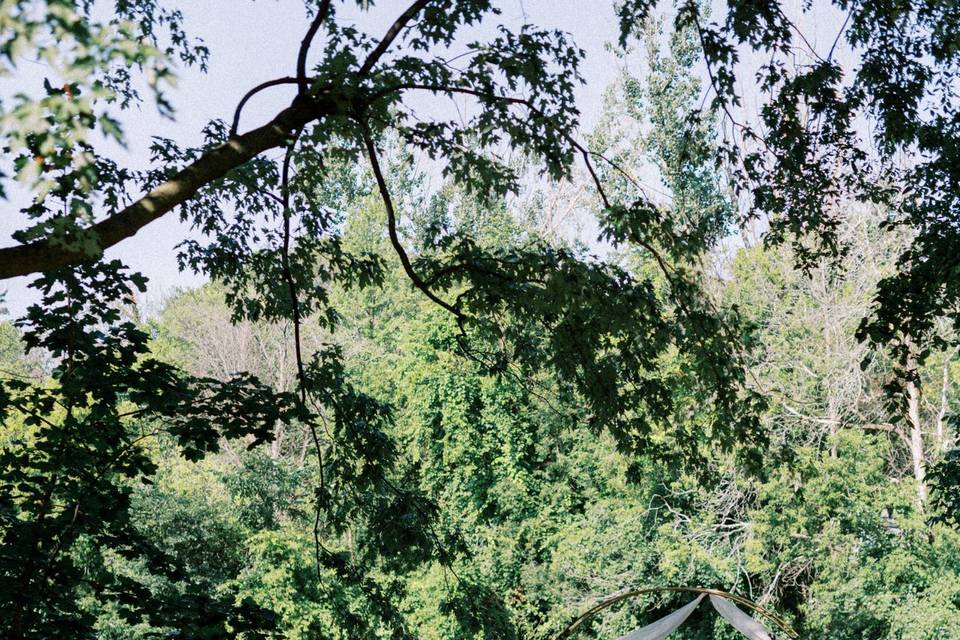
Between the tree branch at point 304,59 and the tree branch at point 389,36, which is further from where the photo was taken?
the tree branch at point 389,36

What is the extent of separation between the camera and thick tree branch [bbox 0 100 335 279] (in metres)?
2.84

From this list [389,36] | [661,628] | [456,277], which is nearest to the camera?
[389,36]

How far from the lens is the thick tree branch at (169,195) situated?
2840 mm

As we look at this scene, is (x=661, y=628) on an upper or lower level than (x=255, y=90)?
lower

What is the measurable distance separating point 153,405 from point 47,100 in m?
2.32

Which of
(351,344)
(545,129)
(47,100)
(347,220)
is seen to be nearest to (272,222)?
(545,129)

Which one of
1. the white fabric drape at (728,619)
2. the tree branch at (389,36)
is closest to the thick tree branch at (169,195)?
the tree branch at (389,36)

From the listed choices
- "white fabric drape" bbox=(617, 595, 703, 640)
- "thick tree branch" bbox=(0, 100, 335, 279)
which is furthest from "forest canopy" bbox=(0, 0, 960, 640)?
"white fabric drape" bbox=(617, 595, 703, 640)

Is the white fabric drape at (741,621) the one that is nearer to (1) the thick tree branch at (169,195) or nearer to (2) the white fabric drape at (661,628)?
(2) the white fabric drape at (661,628)

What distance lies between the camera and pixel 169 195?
10.6ft

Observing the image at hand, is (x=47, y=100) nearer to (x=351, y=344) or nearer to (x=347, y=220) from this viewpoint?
(x=351, y=344)

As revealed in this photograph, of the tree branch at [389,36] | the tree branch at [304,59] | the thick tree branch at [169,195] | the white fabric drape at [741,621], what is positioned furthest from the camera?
the white fabric drape at [741,621]

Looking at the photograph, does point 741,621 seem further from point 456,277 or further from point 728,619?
point 456,277

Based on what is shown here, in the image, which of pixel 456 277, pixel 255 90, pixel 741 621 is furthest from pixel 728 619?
pixel 255 90
